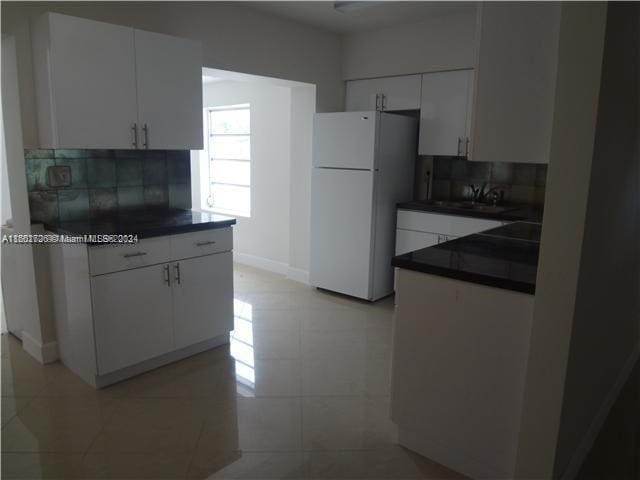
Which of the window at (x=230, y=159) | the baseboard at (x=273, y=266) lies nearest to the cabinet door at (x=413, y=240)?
the baseboard at (x=273, y=266)

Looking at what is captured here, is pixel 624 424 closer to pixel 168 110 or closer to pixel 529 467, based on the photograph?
pixel 529 467

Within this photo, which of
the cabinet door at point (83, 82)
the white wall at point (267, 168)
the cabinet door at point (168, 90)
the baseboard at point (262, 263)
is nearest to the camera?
the cabinet door at point (83, 82)

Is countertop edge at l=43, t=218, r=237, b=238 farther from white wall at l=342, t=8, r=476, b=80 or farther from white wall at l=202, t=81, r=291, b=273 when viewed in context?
white wall at l=342, t=8, r=476, b=80

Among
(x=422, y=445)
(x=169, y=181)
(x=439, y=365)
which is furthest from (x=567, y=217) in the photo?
(x=169, y=181)

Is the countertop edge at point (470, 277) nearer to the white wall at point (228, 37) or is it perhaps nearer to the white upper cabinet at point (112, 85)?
the white upper cabinet at point (112, 85)

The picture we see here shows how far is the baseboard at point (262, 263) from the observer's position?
5.32 m

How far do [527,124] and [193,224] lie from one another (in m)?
2.03

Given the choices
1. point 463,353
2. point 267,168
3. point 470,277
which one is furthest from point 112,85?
point 267,168

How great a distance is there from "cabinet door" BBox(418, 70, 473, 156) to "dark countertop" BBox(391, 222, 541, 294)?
5.83 feet

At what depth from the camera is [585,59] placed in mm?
1446

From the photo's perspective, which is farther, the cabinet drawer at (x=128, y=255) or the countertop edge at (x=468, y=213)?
the countertop edge at (x=468, y=213)

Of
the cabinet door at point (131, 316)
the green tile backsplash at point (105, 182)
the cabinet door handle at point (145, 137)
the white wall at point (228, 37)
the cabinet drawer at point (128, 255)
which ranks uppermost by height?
the white wall at point (228, 37)

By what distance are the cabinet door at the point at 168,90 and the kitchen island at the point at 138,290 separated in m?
0.53

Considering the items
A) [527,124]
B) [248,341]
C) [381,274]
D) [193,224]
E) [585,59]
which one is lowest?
[248,341]
